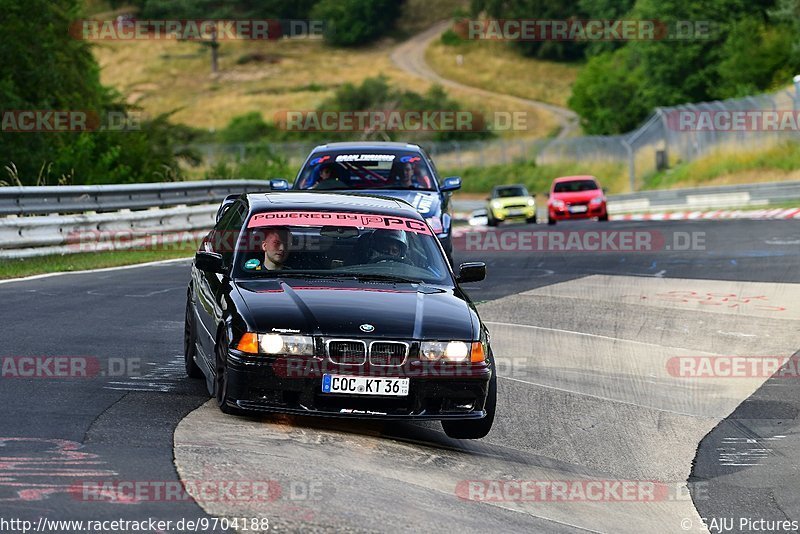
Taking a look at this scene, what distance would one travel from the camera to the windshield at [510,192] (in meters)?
46.9

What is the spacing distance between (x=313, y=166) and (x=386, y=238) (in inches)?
360

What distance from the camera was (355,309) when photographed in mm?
8797

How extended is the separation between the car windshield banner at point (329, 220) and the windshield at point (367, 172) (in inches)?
329

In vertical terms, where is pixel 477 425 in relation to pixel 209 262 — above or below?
below

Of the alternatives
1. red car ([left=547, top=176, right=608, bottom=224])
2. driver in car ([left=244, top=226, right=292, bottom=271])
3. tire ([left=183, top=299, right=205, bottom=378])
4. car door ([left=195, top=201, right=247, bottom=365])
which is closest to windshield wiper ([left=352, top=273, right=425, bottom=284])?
driver in car ([left=244, top=226, right=292, bottom=271])

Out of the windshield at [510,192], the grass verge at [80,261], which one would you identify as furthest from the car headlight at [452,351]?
the windshield at [510,192]

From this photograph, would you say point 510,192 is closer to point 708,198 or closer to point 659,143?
point 708,198

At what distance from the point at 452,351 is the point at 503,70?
130 m

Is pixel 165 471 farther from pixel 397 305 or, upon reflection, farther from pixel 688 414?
pixel 688 414

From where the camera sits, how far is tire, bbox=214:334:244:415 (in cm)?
871

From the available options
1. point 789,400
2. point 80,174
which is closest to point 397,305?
point 789,400

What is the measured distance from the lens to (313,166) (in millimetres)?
19094

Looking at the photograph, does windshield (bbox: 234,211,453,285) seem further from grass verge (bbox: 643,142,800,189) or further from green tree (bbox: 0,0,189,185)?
grass verge (bbox: 643,142,800,189)

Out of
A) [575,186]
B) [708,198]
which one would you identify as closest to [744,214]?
[575,186]
